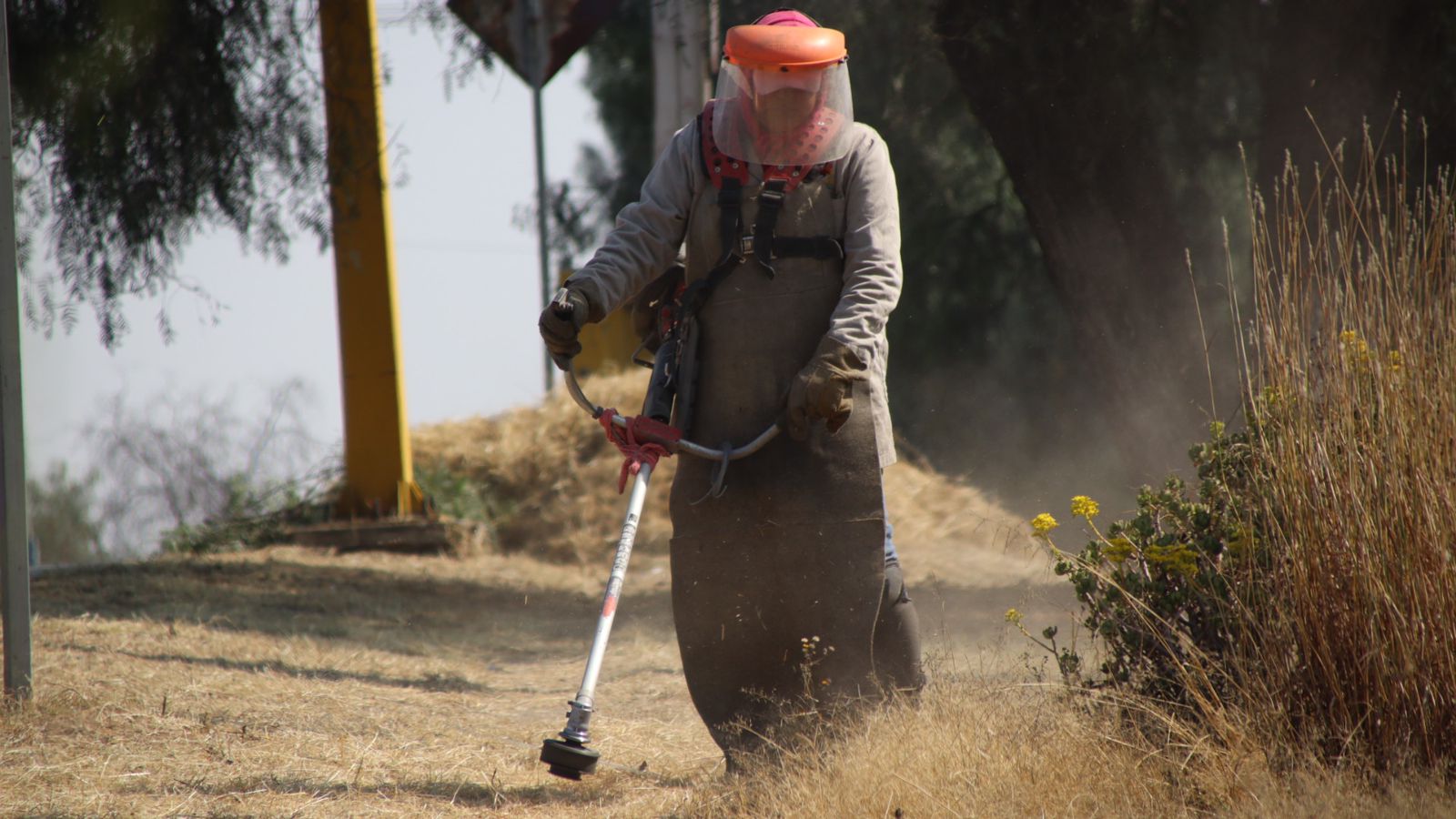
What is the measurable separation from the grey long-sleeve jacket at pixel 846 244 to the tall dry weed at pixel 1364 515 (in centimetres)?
94

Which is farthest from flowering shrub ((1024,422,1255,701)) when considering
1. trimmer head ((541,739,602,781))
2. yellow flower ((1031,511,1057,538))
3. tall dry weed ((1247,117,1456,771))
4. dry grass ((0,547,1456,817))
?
trimmer head ((541,739,602,781))

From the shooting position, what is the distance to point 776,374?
356 centimetres

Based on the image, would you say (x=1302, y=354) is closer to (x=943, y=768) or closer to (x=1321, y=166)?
(x=943, y=768)

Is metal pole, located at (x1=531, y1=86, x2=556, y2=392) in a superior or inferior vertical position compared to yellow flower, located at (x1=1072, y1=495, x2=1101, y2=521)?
superior

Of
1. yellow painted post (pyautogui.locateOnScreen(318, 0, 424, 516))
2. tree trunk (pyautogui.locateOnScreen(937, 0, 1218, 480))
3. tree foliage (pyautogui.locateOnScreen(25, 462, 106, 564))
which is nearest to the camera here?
tree trunk (pyautogui.locateOnScreen(937, 0, 1218, 480))

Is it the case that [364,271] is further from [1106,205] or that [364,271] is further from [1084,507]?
[1084,507]

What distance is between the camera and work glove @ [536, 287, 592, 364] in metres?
3.39

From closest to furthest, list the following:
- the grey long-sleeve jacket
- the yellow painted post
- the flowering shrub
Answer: the flowering shrub
the grey long-sleeve jacket
the yellow painted post

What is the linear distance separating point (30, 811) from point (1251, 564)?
3.10 m

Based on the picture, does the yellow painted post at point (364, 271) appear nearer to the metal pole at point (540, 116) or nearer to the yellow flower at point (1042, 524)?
the metal pole at point (540, 116)

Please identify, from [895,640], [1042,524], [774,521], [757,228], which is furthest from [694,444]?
[1042,524]

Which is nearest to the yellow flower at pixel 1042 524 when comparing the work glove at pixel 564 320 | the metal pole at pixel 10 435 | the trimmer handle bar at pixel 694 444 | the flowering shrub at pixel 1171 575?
the flowering shrub at pixel 1171 575

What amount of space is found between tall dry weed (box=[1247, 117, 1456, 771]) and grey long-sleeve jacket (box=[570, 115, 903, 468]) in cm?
94

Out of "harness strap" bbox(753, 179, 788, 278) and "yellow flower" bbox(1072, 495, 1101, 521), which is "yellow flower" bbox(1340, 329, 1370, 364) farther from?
"harness strap" bbox(753, 179, 788, 278)
